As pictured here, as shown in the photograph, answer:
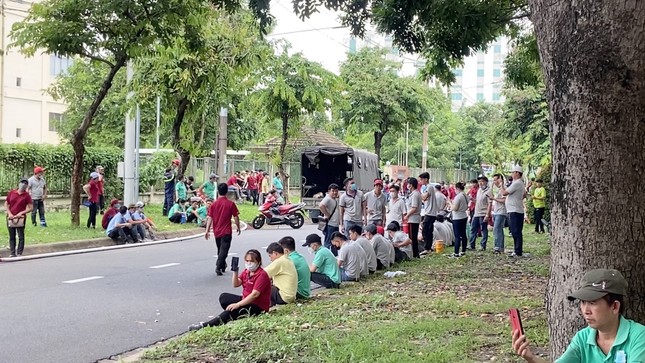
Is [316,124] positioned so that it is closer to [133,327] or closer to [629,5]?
[133,327]

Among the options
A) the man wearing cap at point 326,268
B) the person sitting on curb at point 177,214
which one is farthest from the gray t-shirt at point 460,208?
the person sitting on curb at point 177,214

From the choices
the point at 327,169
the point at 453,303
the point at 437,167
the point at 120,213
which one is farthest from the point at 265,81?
the point at 437,167

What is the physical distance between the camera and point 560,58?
4.90m

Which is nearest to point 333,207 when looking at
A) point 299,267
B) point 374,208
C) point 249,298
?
point 374,208

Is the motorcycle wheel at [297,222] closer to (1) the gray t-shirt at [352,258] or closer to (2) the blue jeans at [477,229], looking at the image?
(2) the blue jeans at [477,229]

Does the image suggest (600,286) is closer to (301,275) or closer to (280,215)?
(301,275)

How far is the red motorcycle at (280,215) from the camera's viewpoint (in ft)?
81.3

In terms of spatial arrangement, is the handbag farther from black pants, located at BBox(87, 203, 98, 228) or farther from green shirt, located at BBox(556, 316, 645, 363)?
green shirt, located at BBox(556, 316, 645, 363)

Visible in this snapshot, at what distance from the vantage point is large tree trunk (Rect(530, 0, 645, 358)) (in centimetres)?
466

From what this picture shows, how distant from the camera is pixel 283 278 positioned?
998 centimetres

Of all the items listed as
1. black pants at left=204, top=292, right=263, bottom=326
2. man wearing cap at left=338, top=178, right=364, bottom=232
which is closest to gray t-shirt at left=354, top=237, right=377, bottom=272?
man wearing cap at left=338, top=178, right=364, bottom=232

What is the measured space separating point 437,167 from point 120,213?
168ft

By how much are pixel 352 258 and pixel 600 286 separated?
27.6ft

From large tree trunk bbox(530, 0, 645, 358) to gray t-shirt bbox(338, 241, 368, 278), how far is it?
740cm
